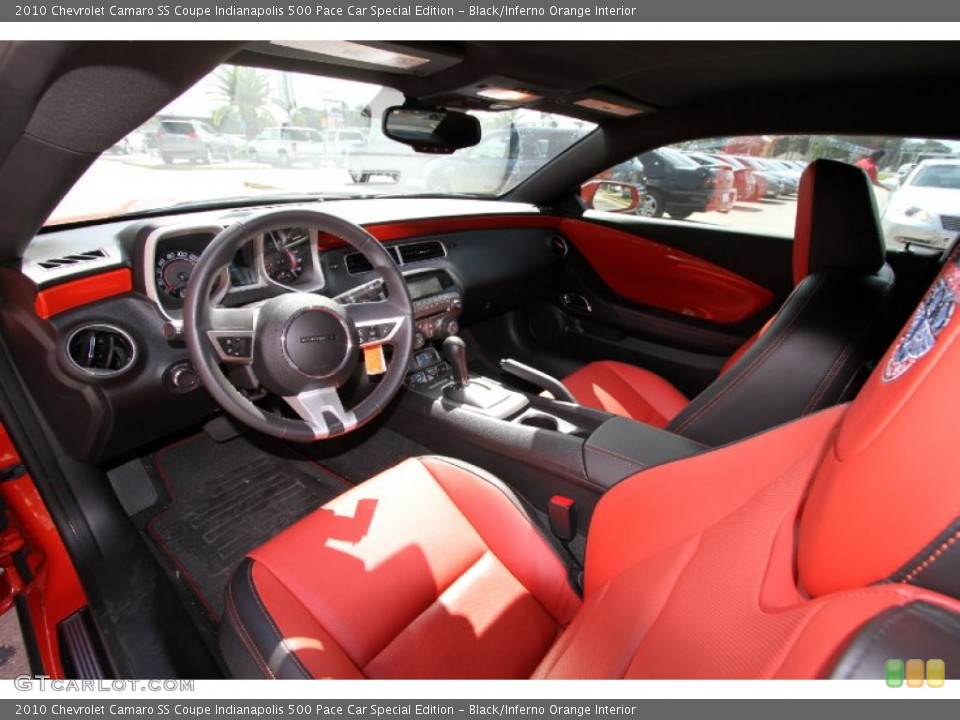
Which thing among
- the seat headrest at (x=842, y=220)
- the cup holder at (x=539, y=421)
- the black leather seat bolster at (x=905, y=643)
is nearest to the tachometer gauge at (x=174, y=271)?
the cup holder at (x=539, y=421)

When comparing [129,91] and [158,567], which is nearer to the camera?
[129,91]

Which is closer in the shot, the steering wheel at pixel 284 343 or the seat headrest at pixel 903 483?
the seat headrest at pixel 903 483

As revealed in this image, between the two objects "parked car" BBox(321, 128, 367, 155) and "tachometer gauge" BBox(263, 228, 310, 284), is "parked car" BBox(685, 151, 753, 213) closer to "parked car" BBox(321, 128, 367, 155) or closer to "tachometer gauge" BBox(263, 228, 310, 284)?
"parked car" BBox(321, 128, 367, 155)

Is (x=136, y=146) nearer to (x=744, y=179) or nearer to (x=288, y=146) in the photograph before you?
(x=288, y=146)

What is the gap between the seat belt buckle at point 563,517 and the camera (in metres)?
1.38

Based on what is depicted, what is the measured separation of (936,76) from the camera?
1.68 m

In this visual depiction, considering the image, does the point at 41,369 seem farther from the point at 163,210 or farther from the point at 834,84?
the point at 834,84

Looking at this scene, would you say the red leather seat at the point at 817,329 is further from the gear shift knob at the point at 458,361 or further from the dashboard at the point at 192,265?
the dashboard at the point at 192,265

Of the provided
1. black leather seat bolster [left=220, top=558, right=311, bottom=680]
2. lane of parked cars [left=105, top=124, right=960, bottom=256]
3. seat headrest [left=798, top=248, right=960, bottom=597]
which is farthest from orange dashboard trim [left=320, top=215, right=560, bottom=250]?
seat headrest [left=798, top=248, right=960, bottom=597]

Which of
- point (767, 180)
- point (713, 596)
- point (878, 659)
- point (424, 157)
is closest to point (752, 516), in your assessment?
point (713, 596)

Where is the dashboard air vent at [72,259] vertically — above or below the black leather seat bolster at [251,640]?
above

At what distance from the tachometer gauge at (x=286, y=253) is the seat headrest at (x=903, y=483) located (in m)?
1.61

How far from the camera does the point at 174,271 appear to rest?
1470 mm

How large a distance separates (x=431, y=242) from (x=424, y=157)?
511 mm
